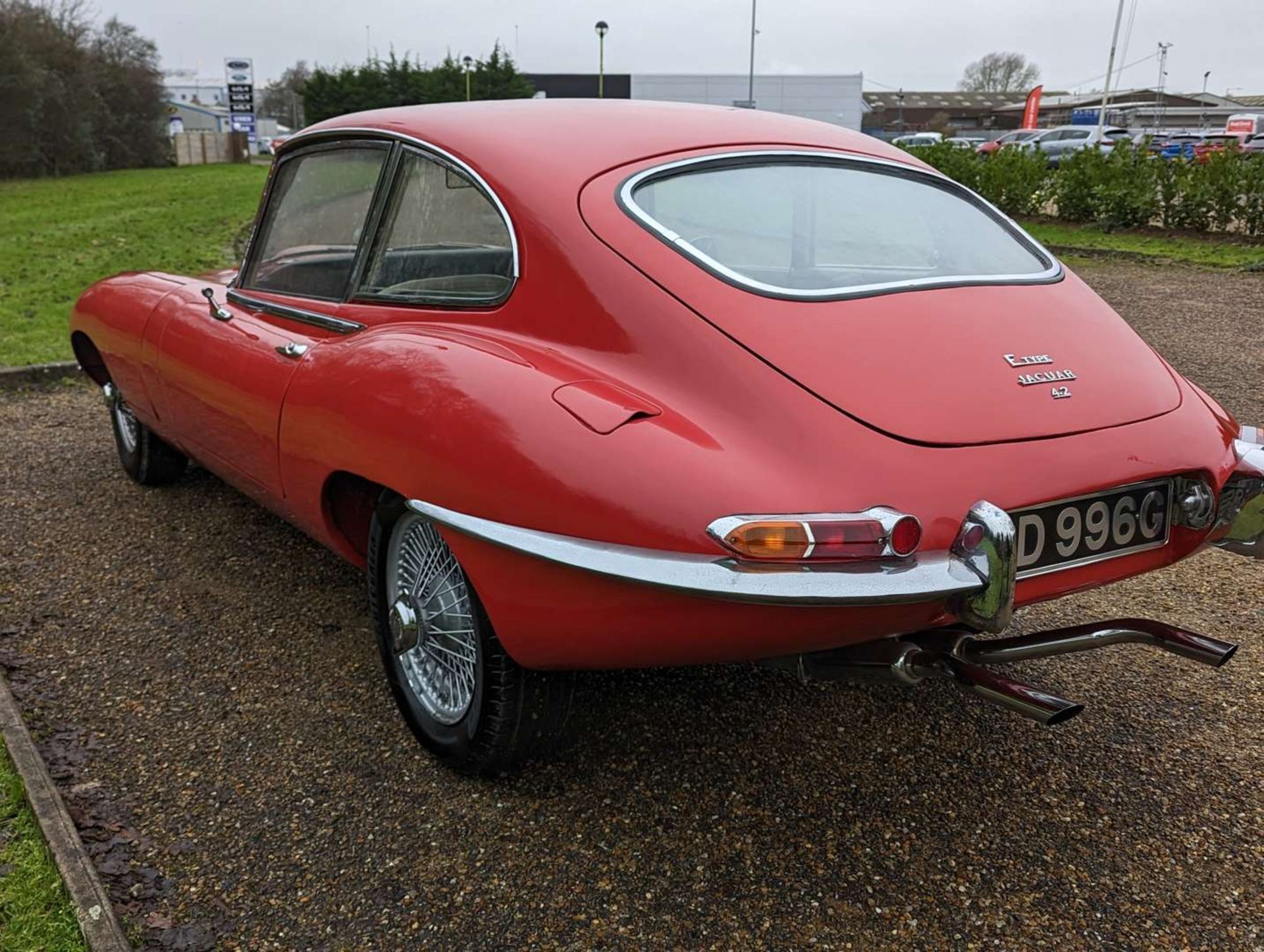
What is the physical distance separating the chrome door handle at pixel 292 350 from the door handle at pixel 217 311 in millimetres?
554

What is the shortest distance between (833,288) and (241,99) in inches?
2157

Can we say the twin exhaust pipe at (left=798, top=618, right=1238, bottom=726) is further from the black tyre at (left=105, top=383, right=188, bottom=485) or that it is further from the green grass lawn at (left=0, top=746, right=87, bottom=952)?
the black tyre at (left=105, top=383, right=188, bottom=485)

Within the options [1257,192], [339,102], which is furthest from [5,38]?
[1257,192]

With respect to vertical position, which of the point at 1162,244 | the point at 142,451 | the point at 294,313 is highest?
the point at 294,313

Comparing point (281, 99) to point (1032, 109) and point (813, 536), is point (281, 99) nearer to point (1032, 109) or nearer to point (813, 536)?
point (1032, 109)

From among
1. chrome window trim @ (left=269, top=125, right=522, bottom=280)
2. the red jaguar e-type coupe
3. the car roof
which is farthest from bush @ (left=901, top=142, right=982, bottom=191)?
the red jaguar e-type coupe

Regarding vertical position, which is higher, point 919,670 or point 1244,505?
point 1244,505

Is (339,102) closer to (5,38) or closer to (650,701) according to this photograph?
(5,38)

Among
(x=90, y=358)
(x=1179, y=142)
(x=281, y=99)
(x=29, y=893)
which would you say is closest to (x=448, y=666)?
(x=29, y=893)

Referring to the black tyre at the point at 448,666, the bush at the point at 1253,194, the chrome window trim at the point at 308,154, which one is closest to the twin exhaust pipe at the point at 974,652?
the black tyre at the point at 448,666

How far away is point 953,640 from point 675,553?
2.19ft

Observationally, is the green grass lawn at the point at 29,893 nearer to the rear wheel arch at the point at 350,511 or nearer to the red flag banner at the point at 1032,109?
the rear wheel arch at the point at 350,511

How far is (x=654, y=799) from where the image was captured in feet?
8.11

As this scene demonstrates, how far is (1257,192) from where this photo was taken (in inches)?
499
